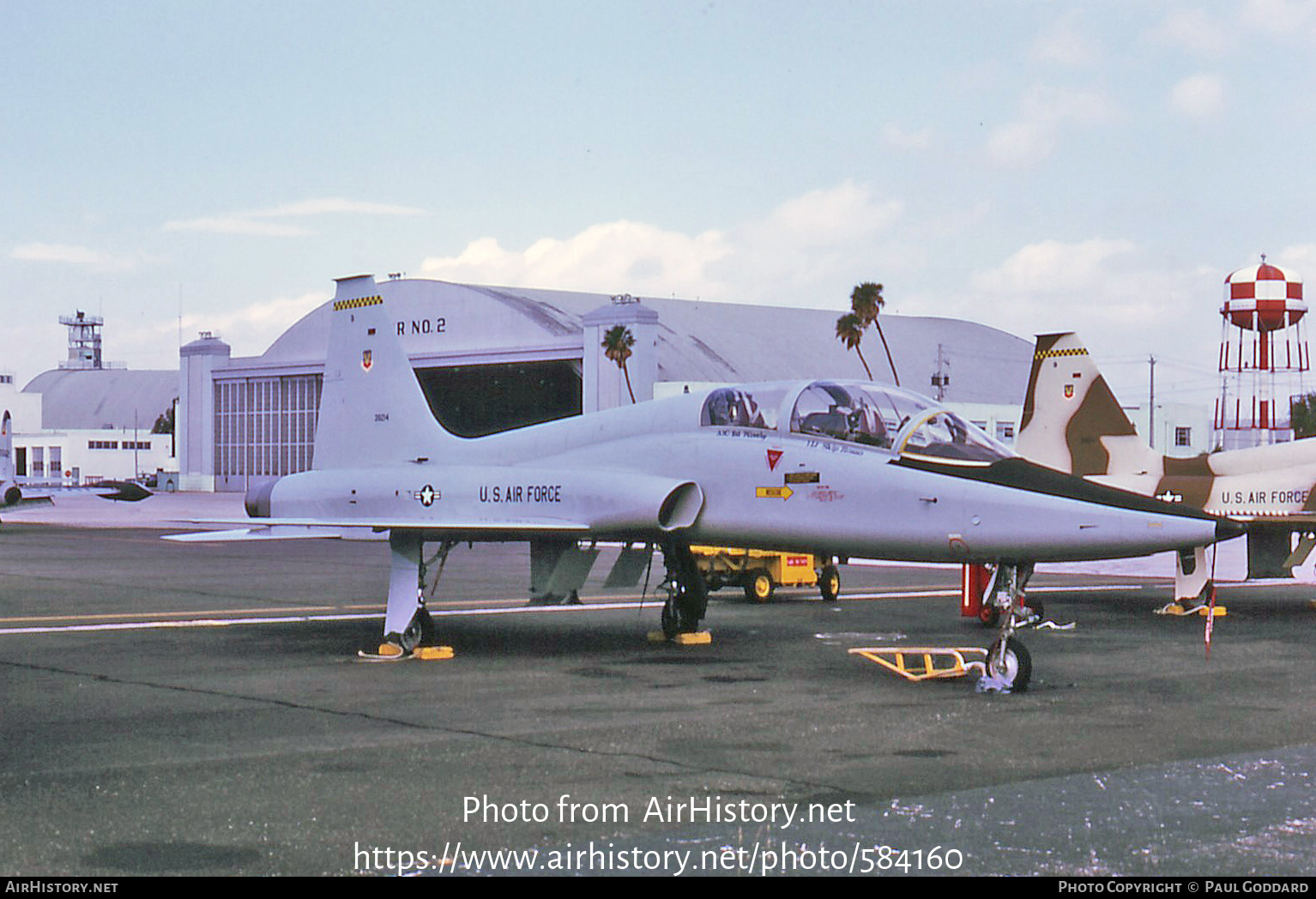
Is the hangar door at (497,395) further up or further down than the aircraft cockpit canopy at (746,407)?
further up

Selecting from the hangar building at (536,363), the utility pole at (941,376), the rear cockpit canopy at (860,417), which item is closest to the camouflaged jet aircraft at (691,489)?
the rear cockpit canopy at (860,417)

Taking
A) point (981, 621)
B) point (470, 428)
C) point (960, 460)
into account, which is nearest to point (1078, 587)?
point (981, 621)

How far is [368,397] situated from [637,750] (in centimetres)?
861

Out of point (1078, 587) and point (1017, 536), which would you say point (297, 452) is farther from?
point (1017, 536)

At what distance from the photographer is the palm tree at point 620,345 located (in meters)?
61.1

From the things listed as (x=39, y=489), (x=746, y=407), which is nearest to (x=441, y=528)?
(x=746, y=407)

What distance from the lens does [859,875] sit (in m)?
6.05

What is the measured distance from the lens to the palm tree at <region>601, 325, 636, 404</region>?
6114 cm

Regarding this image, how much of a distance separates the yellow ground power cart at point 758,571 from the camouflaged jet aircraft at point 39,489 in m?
9.74

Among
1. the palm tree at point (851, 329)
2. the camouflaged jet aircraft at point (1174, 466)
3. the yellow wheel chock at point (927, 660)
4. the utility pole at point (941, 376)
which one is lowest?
the yellow wheel chock at point (927, 660)

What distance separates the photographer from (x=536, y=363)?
224ft

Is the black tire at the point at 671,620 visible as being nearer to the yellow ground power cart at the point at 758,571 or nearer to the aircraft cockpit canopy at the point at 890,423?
the aircraft cockpit canopy at the point at 890,423

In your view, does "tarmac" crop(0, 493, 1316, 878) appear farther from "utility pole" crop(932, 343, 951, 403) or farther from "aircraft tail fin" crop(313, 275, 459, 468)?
"utility pole" crop(932, 343, 951, 403)

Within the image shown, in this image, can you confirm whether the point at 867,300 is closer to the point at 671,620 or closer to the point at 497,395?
the point at 497,395
